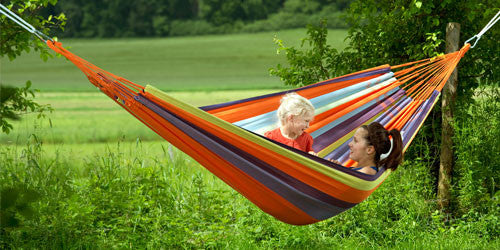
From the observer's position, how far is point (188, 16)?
26328 millimetres

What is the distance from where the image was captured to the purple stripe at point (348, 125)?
2.73 m

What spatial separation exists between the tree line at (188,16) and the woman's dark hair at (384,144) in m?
21.3

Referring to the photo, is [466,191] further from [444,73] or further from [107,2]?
[107,2]

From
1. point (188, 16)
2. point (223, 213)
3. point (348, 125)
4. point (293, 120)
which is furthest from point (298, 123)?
point (188, 16)

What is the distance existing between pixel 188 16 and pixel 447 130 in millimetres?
24176

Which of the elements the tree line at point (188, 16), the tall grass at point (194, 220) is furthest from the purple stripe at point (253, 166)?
the tree line at point (188, 16)

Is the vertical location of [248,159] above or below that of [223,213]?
above

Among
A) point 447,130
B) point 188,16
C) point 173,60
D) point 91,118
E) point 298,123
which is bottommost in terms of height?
point 91,118

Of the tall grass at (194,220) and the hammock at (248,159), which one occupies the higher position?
the hammock at (248,159)

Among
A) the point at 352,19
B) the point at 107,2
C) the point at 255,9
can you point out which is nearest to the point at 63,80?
the point at 107,2

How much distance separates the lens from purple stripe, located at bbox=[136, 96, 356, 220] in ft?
6.98

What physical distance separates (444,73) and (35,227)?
229 cm

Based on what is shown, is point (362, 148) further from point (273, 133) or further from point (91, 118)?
point (91, 118)

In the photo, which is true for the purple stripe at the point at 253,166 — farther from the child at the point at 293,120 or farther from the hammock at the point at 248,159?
the child at the point at 293,120
